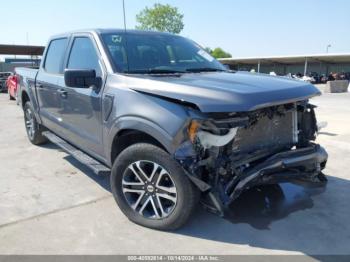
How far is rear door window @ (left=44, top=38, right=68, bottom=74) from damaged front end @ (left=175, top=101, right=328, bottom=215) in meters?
2.90

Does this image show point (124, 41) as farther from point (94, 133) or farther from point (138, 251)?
point (138, 251)

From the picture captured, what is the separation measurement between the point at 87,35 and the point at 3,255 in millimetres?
2675

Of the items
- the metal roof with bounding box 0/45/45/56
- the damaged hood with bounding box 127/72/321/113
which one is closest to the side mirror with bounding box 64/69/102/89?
the damaged hood with bounding box 127/72/321/113

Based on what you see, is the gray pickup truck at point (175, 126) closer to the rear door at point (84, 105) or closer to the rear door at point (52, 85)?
the rear door at point (84, 105)

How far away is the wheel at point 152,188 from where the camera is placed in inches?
134

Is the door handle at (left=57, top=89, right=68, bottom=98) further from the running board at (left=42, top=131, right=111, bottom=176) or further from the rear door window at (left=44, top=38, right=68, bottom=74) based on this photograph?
the running board at (left=42, top=131, right=111, bottom=176)

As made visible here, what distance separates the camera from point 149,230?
3730 mm

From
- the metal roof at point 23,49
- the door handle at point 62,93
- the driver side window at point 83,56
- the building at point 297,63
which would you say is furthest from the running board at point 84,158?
the building at point 297,63

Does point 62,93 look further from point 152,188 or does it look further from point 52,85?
point 152,188

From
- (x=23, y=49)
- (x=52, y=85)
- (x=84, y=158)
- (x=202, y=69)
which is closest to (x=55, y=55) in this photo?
(x=52, y=85)

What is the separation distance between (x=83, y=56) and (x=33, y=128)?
302 centimetres

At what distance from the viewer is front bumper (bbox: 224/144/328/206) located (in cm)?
338

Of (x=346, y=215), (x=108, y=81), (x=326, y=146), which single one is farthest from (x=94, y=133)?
(x=326, y=146)

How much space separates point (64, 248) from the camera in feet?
11.2
